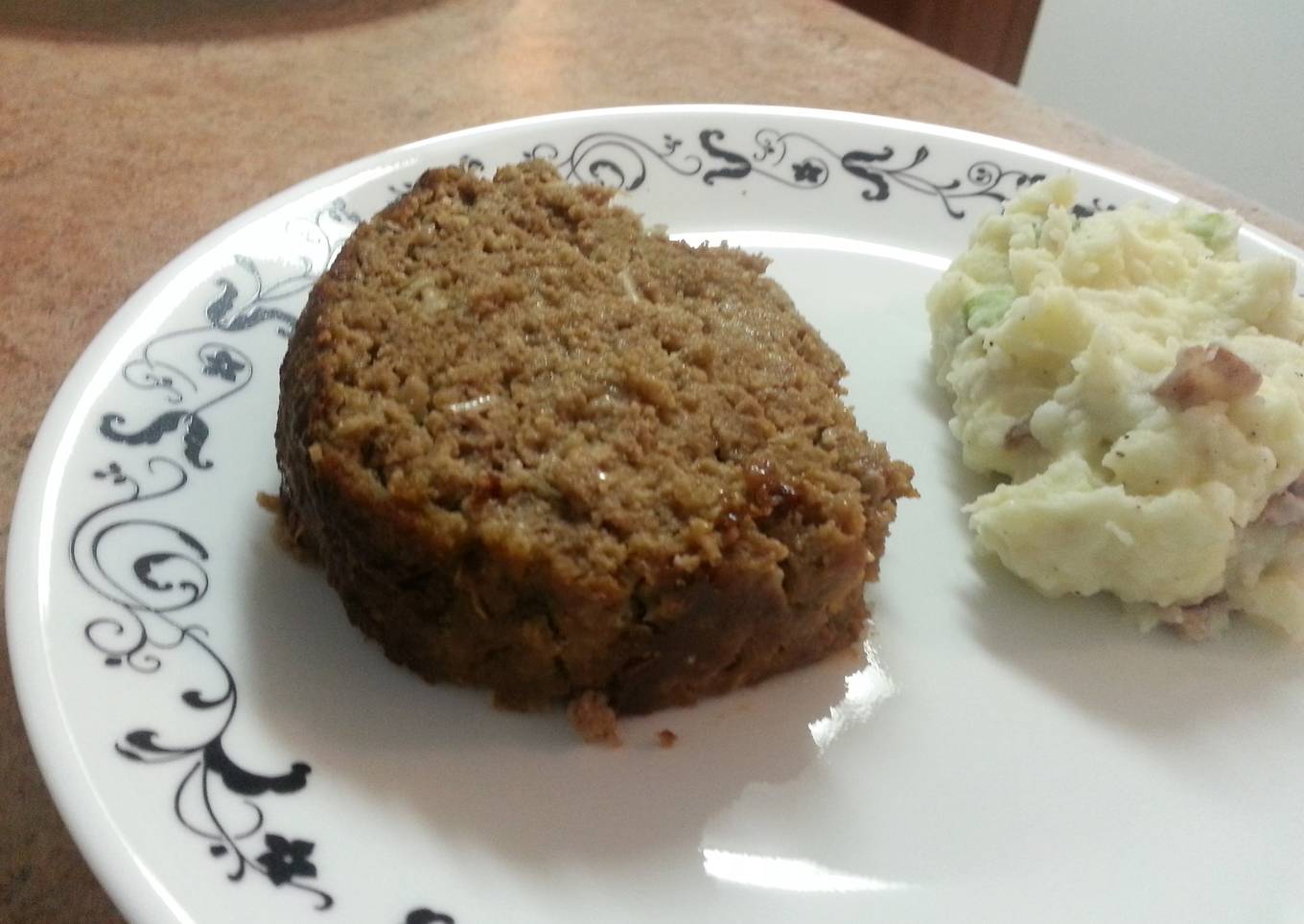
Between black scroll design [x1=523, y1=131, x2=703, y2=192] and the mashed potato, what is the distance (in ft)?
3.39

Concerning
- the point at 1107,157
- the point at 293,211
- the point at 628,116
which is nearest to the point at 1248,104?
the point at 1107,157

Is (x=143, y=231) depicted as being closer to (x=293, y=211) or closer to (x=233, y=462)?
(x=293, y=211)

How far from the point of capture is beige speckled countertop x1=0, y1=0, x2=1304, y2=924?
336 centimetres

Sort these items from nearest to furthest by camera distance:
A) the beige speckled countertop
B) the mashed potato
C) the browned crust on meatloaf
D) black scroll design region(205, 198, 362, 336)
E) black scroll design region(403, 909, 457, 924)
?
black scroll design region(403, 909, 457, 924) < the browned crust on meatloaf < the mashed potato < black scroll design region(205, 198, 362, 336) < the beige speckled countertop

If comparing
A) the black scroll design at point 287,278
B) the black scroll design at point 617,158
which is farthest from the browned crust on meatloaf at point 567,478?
the black scroll design at point 617,158

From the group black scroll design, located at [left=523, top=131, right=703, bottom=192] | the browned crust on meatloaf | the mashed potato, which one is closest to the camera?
the browned crust on meatloaf

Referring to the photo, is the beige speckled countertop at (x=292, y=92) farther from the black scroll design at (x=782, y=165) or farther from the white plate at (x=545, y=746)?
the black scroll design at (x=782, y=165)

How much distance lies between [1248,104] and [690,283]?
616cm

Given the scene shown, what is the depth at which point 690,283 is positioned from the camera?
252 cm

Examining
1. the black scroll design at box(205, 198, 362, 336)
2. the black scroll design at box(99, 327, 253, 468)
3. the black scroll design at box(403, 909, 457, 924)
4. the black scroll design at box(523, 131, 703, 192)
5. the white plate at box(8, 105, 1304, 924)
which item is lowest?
the black scroll design at box(403, 909, 457, 924)

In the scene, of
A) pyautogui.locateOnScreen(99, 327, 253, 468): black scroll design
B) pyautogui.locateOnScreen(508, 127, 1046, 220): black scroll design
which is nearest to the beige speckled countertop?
pyautogui.locateOnScreen(99, 327, 253, 468): black scroll design

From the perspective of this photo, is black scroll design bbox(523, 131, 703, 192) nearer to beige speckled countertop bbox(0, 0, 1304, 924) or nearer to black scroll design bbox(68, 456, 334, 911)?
beige speckled countertop bbox(0, 0, 1304, 924)

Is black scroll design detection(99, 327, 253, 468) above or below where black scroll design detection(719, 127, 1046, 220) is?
below

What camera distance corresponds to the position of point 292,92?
162 inches
